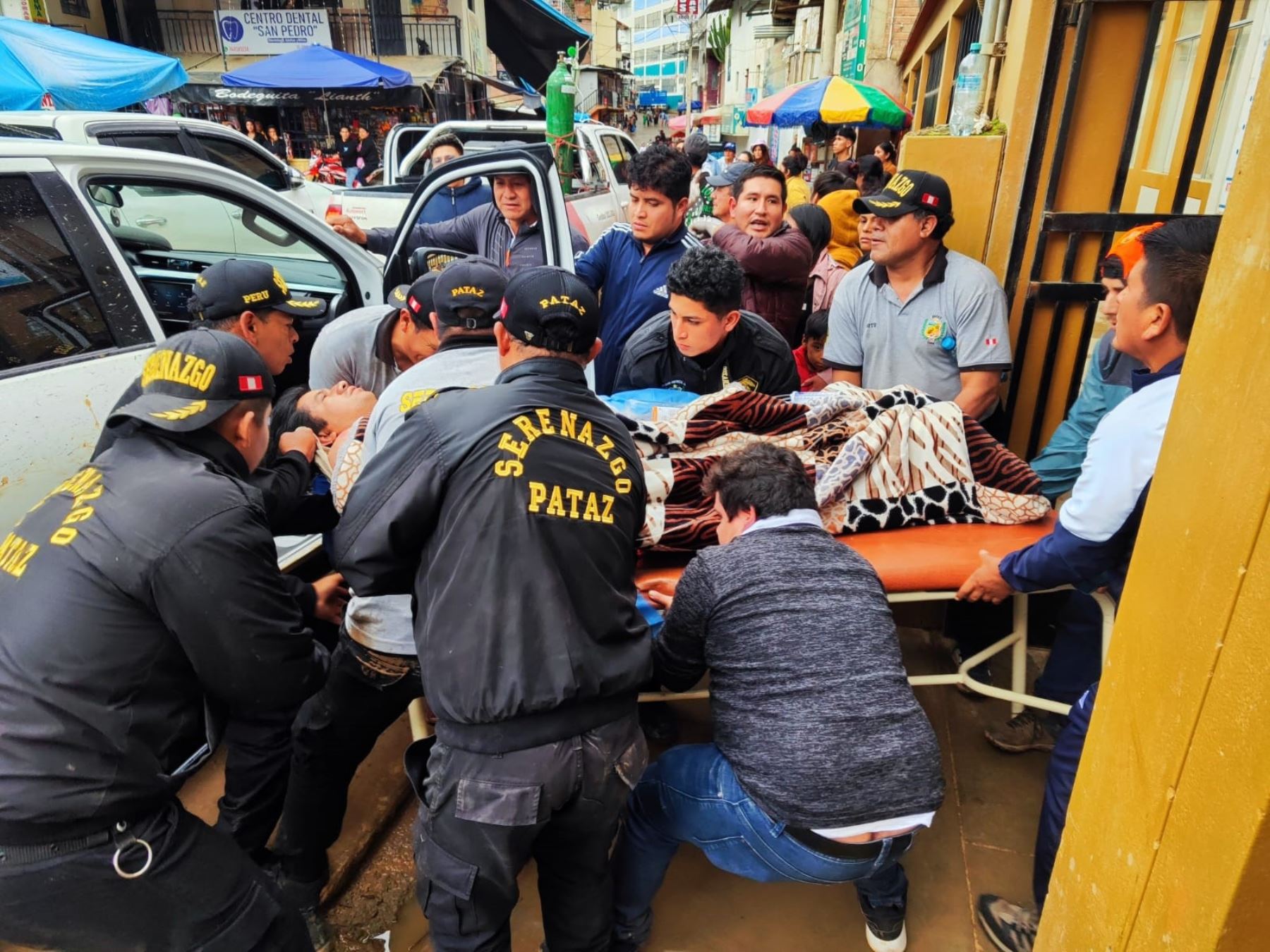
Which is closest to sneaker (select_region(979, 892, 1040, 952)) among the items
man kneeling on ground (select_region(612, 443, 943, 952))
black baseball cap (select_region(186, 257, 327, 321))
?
man kneeling on ground (select_region(612, 443, 943, 952))

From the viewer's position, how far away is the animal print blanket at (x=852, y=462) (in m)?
2.46

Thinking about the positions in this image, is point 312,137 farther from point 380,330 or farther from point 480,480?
point 480,480

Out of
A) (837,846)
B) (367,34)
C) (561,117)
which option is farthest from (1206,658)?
(367,34)

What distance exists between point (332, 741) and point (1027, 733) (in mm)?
2351

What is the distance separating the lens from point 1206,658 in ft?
3.79

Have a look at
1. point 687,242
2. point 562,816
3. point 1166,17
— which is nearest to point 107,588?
point 562,816

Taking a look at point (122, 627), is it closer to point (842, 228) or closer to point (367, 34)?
point (842, 228)

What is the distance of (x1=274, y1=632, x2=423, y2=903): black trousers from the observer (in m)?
2.18

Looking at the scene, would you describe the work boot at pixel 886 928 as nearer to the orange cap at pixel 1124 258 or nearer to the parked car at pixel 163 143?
the orange cap at pixel 1124 258

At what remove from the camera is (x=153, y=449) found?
5.60 feet

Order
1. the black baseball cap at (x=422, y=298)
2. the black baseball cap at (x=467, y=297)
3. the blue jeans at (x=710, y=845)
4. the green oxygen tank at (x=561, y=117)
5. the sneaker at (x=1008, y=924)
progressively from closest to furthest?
the blue jeans at (x=710, y=845) → the sneaker at (x=1008, y=924) → the black baseball cap at (x=467, y=297) → the black baseball cap at (x=422, y=298) → the green oxygen tank at (x=561, y=117)

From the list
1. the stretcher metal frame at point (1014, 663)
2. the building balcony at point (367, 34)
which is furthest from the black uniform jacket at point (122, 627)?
the building balcony at point (367, 34)

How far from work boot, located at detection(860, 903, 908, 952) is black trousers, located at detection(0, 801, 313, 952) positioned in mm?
1510

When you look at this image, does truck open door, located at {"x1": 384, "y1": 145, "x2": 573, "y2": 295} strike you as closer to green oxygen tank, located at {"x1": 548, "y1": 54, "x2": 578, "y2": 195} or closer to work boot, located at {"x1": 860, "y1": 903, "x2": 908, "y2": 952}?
green oxygen tank, located at {"x1": 548, "y1": 54, "x2": 578, "y2": 195}
